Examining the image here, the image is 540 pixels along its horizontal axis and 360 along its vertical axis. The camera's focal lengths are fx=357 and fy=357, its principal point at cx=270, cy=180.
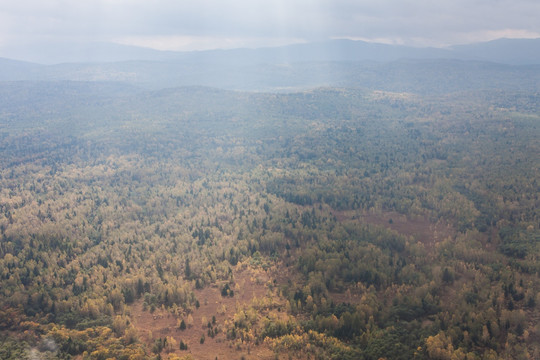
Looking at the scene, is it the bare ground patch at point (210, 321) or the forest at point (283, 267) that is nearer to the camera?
the forest at point (283, 267)

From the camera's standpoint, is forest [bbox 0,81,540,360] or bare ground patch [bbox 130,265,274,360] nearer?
forest [bbox 0,81,540,360]

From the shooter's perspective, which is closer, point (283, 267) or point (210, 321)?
point (210, 321)

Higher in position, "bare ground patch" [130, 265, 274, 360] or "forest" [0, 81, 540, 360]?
"forest" [0, 81, 540, 360]

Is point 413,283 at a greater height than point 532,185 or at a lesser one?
lesser

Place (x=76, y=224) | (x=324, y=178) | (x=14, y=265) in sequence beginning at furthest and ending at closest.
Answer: (x=324, y=178) → (x=76, y=224) → (x=14, y=265)

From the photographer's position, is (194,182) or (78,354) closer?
(78,354)

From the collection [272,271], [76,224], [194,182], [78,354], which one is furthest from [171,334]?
[194,182]

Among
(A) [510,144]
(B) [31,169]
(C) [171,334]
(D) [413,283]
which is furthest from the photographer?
(B) [31,169]

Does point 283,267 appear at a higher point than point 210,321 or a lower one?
higher

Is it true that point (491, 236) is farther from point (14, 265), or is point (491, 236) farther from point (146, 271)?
point (14, 265)

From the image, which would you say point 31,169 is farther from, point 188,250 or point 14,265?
point 188,250

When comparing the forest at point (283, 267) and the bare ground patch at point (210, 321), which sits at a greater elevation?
the forest at point (283, 267)
